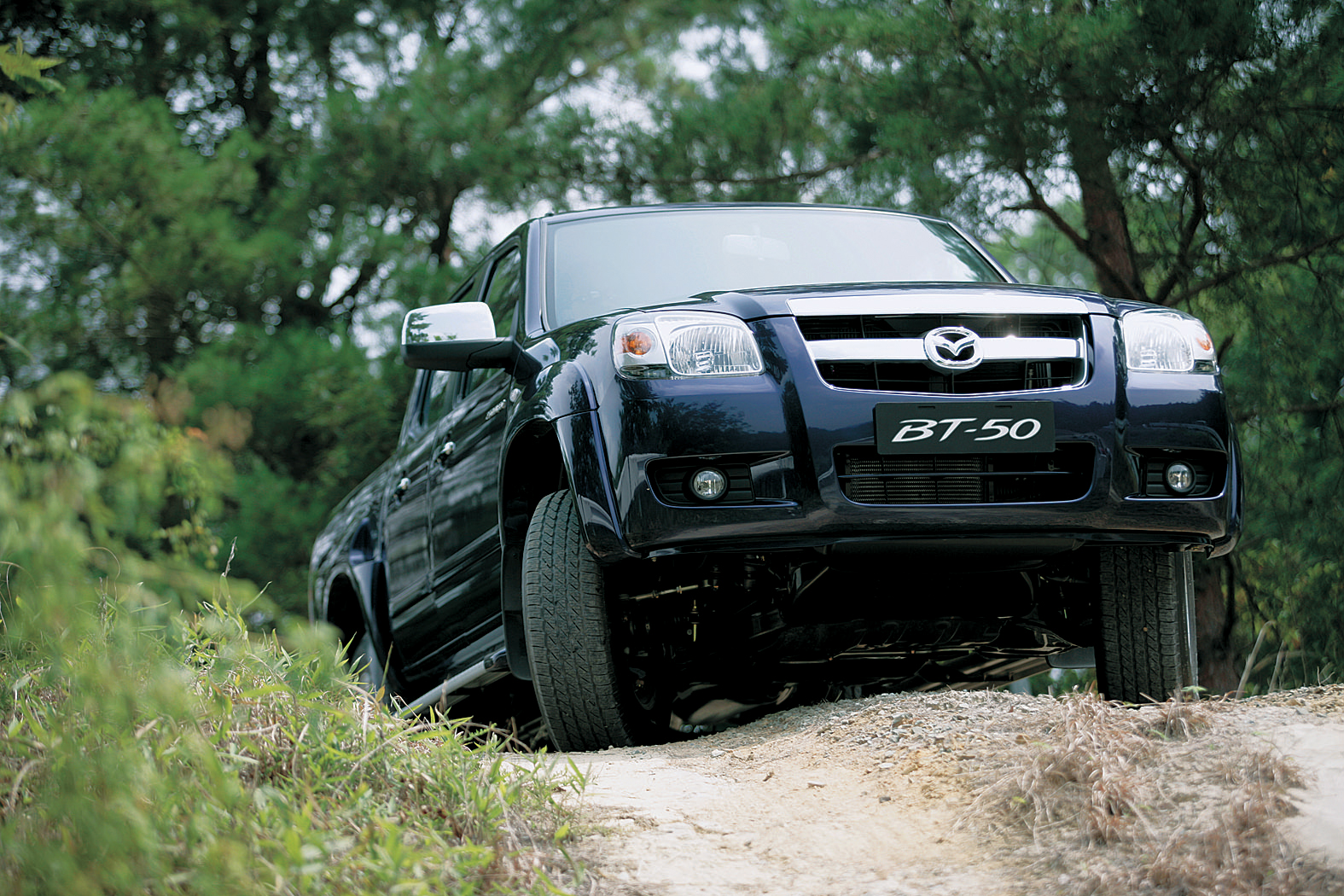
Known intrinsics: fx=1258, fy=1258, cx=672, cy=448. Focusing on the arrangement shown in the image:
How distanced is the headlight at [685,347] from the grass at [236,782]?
1.03m

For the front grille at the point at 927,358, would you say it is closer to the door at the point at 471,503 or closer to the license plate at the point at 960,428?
the license plate at the point at 960,428

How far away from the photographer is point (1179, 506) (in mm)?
3268

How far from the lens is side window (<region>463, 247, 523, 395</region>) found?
4.25m

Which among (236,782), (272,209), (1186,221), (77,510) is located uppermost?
(272,209)

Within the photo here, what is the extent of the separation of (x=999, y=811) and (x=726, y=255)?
7.32ft

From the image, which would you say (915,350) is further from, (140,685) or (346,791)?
(140,685)

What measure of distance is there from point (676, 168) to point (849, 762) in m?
8.18

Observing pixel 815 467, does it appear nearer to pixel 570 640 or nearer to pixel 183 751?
pixel 570 640

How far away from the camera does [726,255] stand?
13.6 ft

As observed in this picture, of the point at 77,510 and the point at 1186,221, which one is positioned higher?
the point at 1186,221

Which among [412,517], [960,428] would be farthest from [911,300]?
[412,517]

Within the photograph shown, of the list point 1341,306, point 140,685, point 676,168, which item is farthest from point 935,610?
point 676,168

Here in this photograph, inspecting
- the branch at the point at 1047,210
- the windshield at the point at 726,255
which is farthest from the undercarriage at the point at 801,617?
the branch at the point at 1047,210

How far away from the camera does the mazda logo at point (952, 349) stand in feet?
10.3
